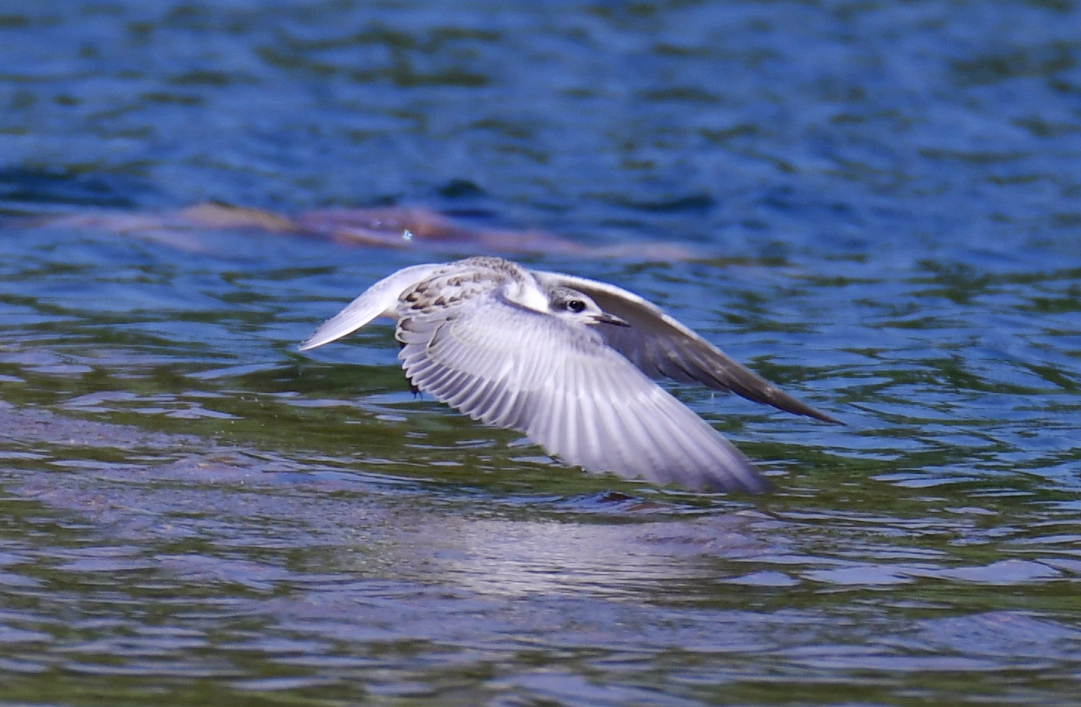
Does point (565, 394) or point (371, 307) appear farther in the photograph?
point (371, 307)

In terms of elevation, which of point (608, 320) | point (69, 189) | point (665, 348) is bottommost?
point (665, 348)

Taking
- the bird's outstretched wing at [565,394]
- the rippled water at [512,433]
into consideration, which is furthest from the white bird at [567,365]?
the rippled water at [512,433]

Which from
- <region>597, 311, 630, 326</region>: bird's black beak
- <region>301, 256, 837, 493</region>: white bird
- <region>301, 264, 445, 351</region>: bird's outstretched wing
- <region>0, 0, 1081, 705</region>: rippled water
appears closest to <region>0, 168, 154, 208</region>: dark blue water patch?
<region>0, 0, 1081, 705</region>: rippled water

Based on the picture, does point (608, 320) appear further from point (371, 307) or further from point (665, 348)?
point (371, 307)

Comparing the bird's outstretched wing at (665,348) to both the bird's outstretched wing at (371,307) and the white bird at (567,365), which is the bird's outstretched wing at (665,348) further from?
the bird's outstretched wing at (371,307)

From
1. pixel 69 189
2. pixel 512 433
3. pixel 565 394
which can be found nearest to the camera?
pixel 565 394

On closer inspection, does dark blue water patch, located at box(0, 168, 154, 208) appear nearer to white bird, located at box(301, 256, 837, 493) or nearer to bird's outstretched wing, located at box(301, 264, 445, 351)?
bird's outstretched wing, located at box(301, 264, 445, 351)

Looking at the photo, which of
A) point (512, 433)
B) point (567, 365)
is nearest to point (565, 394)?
point (567, 365)

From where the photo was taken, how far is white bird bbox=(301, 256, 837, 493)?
15.9 ft

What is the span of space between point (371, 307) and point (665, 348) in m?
1.13

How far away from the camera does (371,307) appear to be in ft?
19.9

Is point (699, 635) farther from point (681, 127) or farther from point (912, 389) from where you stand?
point (681, 127)

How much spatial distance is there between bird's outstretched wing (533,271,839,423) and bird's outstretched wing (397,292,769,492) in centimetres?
64

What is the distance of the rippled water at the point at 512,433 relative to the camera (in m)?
3.77
